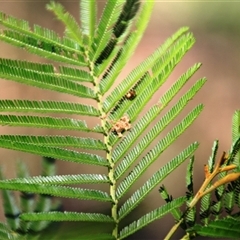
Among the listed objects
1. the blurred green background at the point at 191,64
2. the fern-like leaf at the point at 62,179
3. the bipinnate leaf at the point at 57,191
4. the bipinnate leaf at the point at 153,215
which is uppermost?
the blurred green background at the point at 191,64

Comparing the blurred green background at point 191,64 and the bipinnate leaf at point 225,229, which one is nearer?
the bipinnate leaf at point 225,229

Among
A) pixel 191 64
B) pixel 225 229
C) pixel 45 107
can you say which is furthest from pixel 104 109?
pixel 191 64

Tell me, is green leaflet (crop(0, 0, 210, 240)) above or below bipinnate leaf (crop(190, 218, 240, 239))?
above

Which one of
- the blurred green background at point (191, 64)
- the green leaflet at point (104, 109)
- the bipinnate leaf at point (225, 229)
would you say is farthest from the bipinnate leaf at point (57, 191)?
the blurred green background at point (191, 64)

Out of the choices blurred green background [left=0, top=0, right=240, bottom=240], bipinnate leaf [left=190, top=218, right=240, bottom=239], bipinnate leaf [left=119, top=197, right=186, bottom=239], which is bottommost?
bipinnate leaf [left=190, top=218, right=240, bottom=239]

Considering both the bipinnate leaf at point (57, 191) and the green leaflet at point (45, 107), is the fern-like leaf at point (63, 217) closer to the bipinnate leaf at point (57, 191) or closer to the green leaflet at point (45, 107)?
the bipinnate leaf at point (57, 191)

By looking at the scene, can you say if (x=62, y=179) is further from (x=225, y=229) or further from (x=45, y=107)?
(x=225, y=229)

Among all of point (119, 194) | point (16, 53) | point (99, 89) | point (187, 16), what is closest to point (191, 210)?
point (119, 194)

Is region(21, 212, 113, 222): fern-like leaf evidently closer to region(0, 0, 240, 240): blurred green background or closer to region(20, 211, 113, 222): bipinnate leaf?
region(20, 211, 113, 222): bipinnate leaf

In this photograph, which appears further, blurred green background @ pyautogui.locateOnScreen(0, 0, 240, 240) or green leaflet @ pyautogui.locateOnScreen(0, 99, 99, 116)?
blurred green background @ pyautogui.locateOnScreen(0, 0, 240, 240)

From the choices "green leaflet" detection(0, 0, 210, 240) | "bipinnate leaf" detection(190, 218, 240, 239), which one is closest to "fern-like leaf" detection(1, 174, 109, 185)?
"green leaflet" detection(0, 0, 210, 240)
